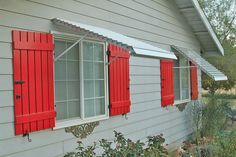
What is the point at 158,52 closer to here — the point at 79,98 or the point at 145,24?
the point at 79,98

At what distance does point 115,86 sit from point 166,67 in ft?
9.06

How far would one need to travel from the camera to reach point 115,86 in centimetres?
601

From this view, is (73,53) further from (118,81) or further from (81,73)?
(118,81)

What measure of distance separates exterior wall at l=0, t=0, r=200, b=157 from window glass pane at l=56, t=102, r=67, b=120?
21cm

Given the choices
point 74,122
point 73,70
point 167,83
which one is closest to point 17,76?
point 73,70

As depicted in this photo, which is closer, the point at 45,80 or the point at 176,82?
the point at 45,80

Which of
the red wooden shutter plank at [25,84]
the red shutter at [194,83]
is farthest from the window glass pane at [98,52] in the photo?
the red shutter at [194,83]

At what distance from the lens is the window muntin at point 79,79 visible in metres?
4.97

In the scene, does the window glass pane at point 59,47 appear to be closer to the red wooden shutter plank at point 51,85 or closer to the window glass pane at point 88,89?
the red wooden shutter plank at point 51,85

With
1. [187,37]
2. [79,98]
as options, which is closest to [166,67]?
[187,37]

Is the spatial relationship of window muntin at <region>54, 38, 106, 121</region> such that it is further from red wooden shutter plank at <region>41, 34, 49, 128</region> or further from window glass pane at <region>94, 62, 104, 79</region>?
red wooden shutter plank at <region>41, 34, 49, 128</region>

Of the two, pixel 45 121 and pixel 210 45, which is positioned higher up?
pixel 210 45

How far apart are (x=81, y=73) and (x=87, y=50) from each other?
449 millimetres

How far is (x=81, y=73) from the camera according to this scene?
17.3 ft
